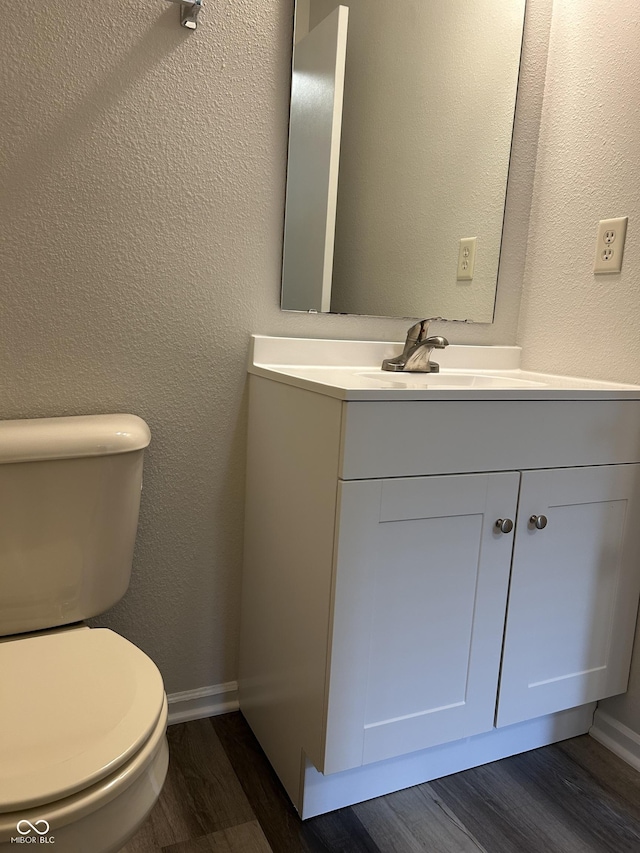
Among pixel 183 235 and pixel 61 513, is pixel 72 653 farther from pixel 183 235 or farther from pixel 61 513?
pixel 183 235

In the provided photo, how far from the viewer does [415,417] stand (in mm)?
1142

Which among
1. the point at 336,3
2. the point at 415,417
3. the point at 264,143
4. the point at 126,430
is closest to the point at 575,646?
the point at 415,417

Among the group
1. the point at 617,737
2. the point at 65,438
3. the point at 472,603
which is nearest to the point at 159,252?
the point at 65,438

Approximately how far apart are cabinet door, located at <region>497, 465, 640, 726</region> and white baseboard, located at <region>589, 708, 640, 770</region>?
0.10 m

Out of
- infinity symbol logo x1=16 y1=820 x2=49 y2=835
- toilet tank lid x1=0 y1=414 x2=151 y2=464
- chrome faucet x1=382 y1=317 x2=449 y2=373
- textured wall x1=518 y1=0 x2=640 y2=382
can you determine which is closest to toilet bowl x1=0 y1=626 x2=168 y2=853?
infinity symbol logo x1=16 y1=820 x2=49 y2=835

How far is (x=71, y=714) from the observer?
89cm

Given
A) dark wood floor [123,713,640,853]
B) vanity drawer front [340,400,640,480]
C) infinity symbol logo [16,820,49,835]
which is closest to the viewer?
infinity symbol logo [16,820,49,835]

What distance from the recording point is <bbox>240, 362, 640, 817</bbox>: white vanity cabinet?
1143mm

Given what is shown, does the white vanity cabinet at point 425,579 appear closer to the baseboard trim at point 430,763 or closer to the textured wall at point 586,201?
the baseboard trim at point 430,763

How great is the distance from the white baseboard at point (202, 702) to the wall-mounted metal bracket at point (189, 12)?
1.45m

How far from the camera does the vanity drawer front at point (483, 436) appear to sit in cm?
110

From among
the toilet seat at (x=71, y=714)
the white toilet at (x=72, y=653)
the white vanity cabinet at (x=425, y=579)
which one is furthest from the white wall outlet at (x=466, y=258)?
the toilet seat at (x=71, y=714)

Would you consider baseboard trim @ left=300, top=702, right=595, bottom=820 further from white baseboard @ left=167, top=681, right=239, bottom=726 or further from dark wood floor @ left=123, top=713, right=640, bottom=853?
white baseboard @ left=167, top=681, right=239, bottom=726

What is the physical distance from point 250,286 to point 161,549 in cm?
62
